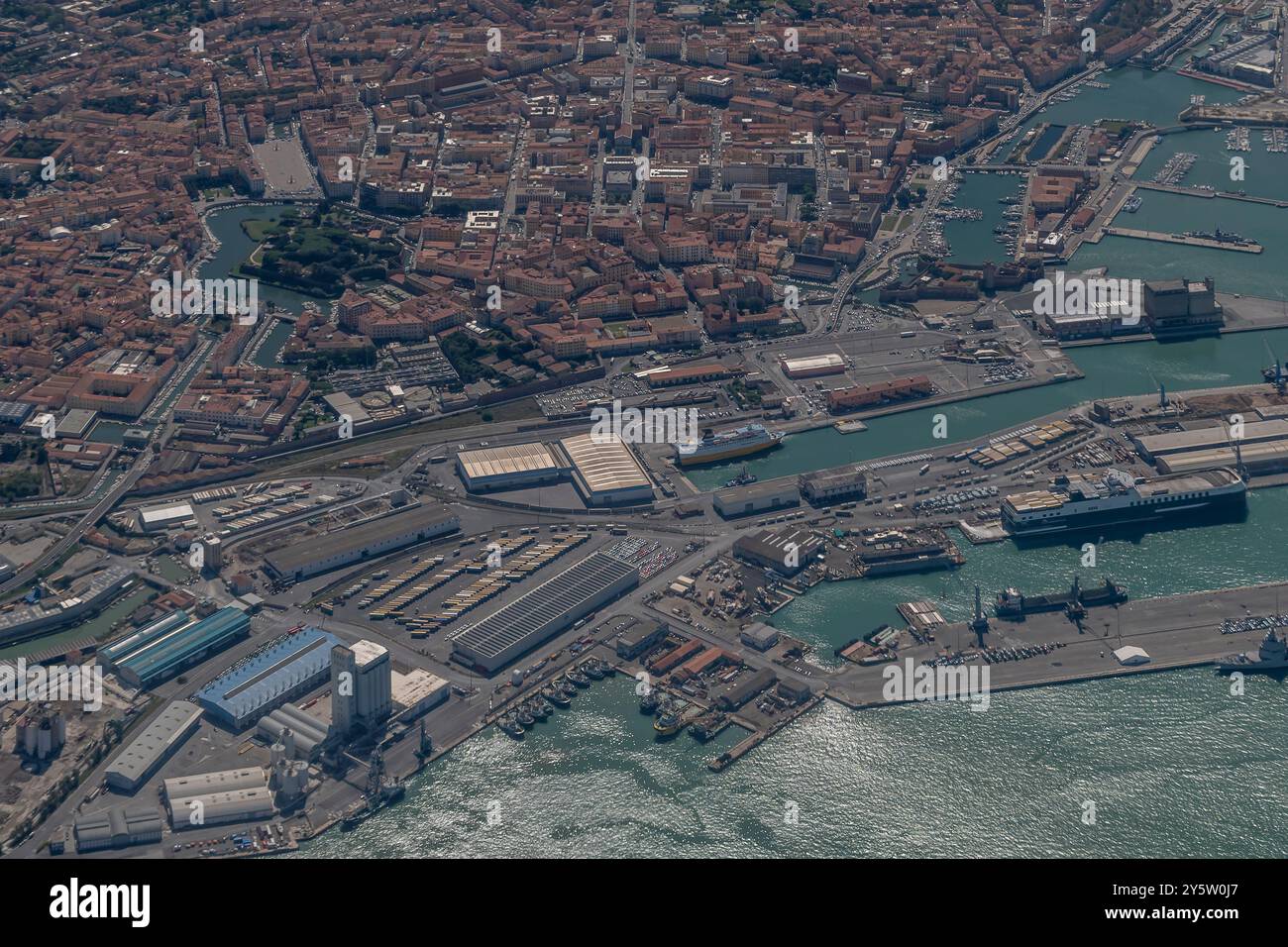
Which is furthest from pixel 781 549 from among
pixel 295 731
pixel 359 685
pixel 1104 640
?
pixel 295 731

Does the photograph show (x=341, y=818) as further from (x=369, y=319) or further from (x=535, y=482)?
(x=369, y=319)

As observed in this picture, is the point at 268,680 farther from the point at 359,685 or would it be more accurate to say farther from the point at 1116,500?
the point at 1116,500

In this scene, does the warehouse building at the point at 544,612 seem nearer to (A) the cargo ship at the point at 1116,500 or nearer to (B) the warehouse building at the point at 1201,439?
(A) the cargo ship at the point at 1116,500

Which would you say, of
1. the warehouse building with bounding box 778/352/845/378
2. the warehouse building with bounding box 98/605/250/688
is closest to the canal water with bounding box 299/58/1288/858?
the warehouse building with bounding box 98/605/250/688

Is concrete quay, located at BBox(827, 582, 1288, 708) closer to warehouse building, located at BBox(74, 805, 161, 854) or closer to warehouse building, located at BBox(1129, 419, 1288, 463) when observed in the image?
warehouse building, located at BBox(1129, 419, 1288, 463)
